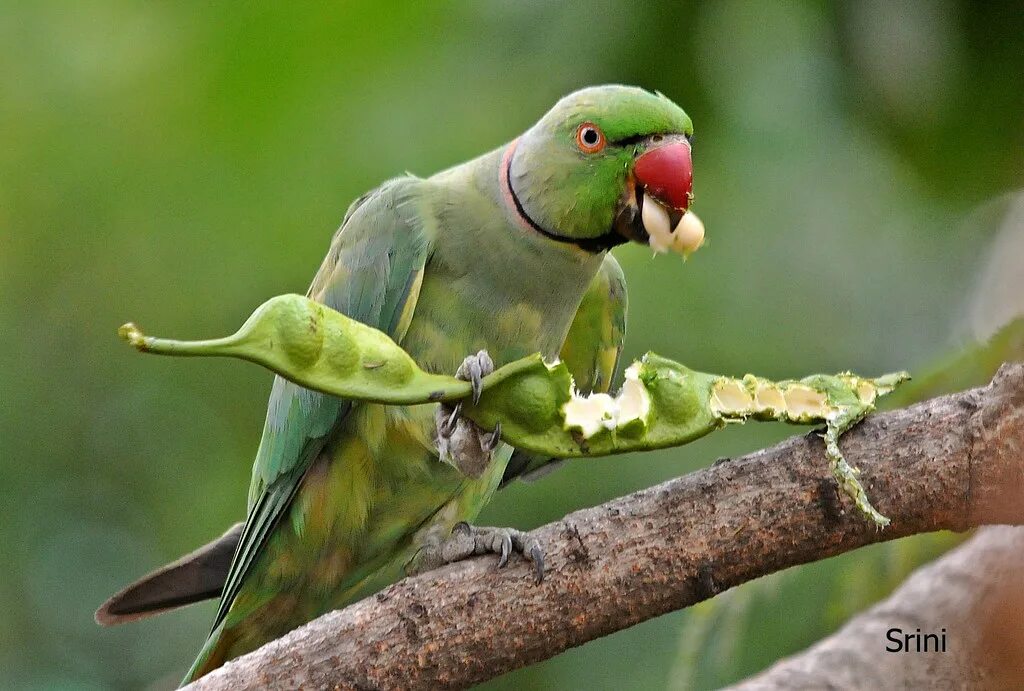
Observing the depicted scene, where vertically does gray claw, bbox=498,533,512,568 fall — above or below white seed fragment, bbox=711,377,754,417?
below

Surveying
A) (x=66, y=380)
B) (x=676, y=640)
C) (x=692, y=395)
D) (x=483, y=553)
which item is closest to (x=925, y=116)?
(x=692, y=395)

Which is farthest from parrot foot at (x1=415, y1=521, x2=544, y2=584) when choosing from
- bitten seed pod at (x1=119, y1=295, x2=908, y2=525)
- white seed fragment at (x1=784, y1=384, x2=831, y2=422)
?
white seed fragment at (x1=784, y1=384, x2=831, y2=422)

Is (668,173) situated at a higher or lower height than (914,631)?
higher

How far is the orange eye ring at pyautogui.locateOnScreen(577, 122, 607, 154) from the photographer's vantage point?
246 centimetres

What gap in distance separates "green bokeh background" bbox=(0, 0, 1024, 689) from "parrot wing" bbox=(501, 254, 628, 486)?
605mm

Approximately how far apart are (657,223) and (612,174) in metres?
0.16

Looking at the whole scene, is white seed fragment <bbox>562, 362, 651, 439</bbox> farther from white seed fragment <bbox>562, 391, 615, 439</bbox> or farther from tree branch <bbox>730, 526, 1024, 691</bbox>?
tree branch <bbox>730, 526, 1024, 691</bbox>

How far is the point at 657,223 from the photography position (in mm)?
2441

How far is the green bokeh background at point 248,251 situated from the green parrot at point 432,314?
70 centimetres

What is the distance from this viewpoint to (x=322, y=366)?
67.4 inches

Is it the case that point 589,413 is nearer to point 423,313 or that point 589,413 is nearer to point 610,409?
point 610,409

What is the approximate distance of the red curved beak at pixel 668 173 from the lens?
2.39 meters

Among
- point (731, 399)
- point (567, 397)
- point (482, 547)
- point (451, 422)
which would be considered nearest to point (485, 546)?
point (482, 547)

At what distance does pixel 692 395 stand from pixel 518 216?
85cm
